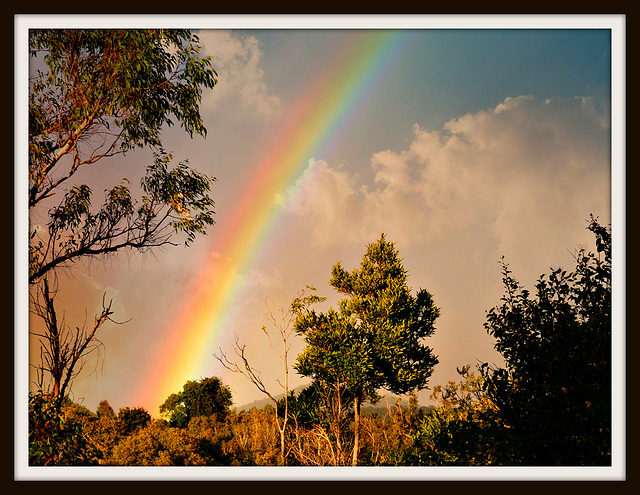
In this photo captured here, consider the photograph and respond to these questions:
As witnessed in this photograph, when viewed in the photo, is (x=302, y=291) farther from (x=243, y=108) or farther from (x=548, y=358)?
A: (x=548, y=358)

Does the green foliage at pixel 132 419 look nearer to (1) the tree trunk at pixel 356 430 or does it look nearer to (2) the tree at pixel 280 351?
(2) the tree at pixel 280 351

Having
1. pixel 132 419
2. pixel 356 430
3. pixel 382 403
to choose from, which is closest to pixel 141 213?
pixel 132 419

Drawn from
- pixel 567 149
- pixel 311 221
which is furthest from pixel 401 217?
pixel 567 149

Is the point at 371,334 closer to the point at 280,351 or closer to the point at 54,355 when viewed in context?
the point at 280,351

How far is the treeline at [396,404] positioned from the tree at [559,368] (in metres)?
0.01

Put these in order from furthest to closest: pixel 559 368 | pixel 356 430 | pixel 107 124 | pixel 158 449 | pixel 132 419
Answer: pixel 132 419, pixel 356 430, pixel 158 449, pixel 107 124, pixel 559 368

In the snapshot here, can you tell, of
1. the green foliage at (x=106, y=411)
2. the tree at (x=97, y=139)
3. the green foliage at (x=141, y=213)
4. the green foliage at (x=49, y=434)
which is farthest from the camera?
the green foliage at (x=106, y=411)

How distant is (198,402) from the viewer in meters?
11.9

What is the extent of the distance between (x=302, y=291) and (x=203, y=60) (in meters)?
4.56

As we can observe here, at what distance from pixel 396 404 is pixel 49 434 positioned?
609 cm

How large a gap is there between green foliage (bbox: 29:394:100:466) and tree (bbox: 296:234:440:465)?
179 inches

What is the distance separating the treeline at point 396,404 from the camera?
12.6ft

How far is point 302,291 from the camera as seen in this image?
890 cm

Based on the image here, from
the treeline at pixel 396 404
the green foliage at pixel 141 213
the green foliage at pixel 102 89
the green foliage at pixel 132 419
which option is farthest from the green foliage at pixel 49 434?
the green foliage at pixel 132 419
